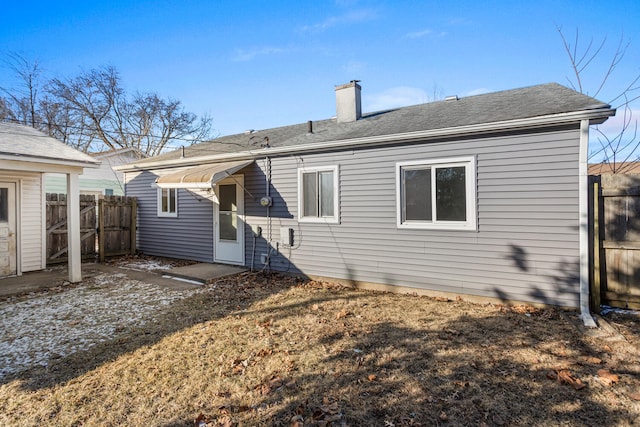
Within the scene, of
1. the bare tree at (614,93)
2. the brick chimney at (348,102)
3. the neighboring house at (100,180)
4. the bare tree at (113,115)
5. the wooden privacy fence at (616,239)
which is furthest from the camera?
the bare tree at (113,115)

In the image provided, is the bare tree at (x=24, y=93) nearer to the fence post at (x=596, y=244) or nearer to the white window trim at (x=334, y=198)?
the white window trim at (x=334, y=198)

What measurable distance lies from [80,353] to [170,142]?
87.9 feet

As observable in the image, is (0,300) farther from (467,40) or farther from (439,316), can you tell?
(467,40)

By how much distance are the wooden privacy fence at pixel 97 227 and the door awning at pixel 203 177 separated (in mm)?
3201

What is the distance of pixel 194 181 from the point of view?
7.89m

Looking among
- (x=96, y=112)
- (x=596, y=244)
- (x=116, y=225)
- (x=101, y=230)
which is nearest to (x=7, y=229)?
(x=101, y=230)

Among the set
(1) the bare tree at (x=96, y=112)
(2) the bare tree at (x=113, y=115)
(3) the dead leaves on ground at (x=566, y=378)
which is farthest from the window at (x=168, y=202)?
(2) the bare tree at (x=113, y=115)

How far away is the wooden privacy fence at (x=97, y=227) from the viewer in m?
9.36

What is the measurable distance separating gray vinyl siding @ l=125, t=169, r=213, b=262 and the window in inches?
6.0

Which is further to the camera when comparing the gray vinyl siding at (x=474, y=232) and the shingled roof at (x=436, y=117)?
the shingled roof at (x=436, y=117)

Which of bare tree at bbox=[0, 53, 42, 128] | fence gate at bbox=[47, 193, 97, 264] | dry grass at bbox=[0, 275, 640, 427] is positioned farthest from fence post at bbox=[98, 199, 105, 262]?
bare tree at bbox=[0, 53, 42, 128]

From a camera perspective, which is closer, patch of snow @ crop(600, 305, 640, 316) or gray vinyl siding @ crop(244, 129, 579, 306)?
patch of snow @ crop(600, 305, 640, 316)

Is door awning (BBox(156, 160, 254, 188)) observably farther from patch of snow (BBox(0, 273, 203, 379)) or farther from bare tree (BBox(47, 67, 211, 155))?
bare tree (BBox(47, 67, 211, 155))

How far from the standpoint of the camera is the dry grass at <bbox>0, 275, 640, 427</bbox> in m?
2.76
